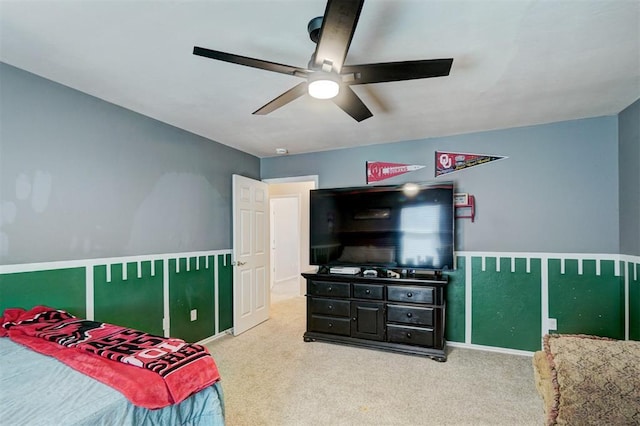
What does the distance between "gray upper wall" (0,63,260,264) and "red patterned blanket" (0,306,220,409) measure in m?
0.74

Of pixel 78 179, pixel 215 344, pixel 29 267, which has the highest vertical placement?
pixel 78 179

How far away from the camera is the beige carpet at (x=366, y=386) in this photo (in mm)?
2256

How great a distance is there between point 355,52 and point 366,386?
100.0 inches

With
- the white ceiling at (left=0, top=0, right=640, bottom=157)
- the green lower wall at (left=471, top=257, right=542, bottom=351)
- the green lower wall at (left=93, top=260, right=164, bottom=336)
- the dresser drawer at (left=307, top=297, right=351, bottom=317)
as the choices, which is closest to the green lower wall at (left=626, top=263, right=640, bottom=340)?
the green lower wall at (left=471, top=257, right=542, bottom=351)

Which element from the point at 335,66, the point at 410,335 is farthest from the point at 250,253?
the point at 335,66

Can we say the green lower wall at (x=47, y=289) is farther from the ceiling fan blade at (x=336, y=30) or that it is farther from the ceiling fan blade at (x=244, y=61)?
the ceiling fan blade at (x=336, y=30)

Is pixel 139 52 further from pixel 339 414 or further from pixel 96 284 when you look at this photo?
pixel 339 414

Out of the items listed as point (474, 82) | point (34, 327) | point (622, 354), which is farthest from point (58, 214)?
point (622, 354)

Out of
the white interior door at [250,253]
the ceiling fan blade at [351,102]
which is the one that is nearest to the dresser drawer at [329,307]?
the white interior door at [250,253]

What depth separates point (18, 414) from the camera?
107 centimetres

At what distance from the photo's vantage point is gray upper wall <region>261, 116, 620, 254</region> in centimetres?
312

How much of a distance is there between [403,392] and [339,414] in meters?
0.62

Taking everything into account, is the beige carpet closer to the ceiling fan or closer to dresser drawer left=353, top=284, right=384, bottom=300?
dresser drawer left=353, top=284, right=384, bottom=300

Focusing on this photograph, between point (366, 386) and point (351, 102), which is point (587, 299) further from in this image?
point (351, 102)
